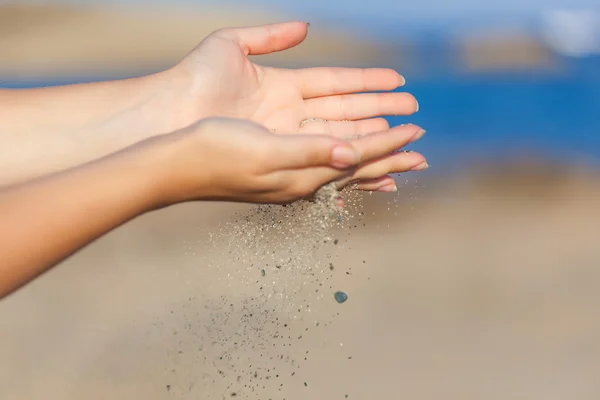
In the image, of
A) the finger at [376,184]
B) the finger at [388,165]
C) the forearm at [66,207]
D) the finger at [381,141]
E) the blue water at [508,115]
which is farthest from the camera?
the blue water at [508,115]

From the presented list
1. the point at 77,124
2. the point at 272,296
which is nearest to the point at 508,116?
the point at 272,296

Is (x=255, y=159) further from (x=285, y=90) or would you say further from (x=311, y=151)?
(x=285, y=90)

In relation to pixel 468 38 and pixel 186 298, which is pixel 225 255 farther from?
pixel 468 38

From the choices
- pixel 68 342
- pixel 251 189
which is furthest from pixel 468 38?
pixel 251 189

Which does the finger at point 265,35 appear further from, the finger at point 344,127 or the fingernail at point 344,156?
the fingernail at point 344,156

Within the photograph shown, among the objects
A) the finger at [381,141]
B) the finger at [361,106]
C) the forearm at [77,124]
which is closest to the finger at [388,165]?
the finger at [381,141]
